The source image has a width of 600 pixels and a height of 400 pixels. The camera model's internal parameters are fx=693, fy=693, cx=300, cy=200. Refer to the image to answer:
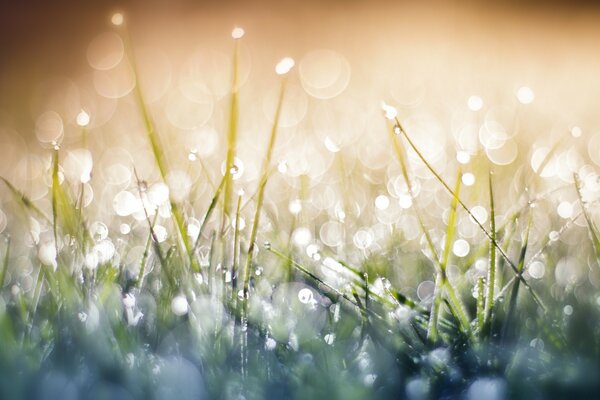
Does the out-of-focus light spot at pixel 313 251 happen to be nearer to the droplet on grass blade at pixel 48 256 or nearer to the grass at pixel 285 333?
the grass at pixel 285 333

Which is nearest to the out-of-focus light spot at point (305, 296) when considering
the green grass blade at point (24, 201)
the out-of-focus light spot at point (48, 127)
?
the green grass blade at point (24, 201)

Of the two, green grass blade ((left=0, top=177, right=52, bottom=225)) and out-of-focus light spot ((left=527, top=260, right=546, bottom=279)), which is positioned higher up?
green grass blade ((left=0, top=177, right=52, bottom=225))

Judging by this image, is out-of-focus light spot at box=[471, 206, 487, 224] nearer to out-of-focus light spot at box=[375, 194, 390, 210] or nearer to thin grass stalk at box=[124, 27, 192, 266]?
out-of-focus light spot at box=[375, 194, 390, 210]

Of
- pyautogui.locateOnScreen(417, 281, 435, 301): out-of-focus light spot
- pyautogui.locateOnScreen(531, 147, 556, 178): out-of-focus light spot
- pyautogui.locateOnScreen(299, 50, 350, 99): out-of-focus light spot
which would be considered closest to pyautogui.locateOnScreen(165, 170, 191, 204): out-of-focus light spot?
pyautogui.locateOnScreen(417, 281, 435, 301): out-of-focus light spot

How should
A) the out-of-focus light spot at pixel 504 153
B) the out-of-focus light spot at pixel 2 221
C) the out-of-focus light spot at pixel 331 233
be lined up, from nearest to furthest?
the out-of-focus light spot at pixel 331 233 → the out-of-focus light spot at pixel 2 221 → the out-of-focus light spot at pixel 504 153

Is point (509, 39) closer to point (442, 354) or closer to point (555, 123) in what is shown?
point (555, 123)

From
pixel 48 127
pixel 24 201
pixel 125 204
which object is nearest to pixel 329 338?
pixel 24 201
